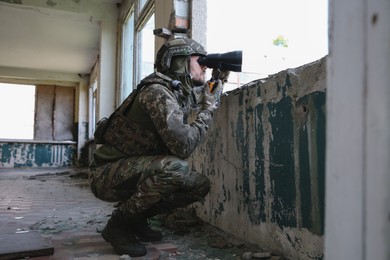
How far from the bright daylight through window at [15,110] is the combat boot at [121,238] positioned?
9233 mm

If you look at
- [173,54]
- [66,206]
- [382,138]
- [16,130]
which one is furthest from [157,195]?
[16,130]

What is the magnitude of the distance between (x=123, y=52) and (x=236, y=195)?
3.54m

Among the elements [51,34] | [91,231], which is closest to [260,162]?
[91,231]

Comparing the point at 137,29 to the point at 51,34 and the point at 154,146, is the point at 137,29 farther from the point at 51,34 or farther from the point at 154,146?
the point at 51,34

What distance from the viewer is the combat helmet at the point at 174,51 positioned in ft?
6.23

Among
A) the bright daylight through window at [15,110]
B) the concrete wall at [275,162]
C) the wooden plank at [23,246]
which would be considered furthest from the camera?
the bright daylight through window at [15,110]

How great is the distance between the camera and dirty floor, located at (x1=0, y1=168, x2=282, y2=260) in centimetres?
172

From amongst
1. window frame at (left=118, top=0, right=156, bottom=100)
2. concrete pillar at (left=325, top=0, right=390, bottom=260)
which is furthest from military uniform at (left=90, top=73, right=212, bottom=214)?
window frame at (left=118, top=0, right=156, bottom=100)

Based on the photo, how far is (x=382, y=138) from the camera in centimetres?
44

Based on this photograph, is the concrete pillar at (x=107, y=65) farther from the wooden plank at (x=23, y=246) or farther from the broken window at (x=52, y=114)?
the broken window at (x=52, y=114)

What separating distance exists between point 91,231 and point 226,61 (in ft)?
4.46

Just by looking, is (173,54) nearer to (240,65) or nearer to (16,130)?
(240,65)

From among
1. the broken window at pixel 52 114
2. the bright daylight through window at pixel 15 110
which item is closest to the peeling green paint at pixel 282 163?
the broken window at pixel 52 114

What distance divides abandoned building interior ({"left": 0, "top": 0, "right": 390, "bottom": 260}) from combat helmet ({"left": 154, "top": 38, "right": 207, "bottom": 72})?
338mm
